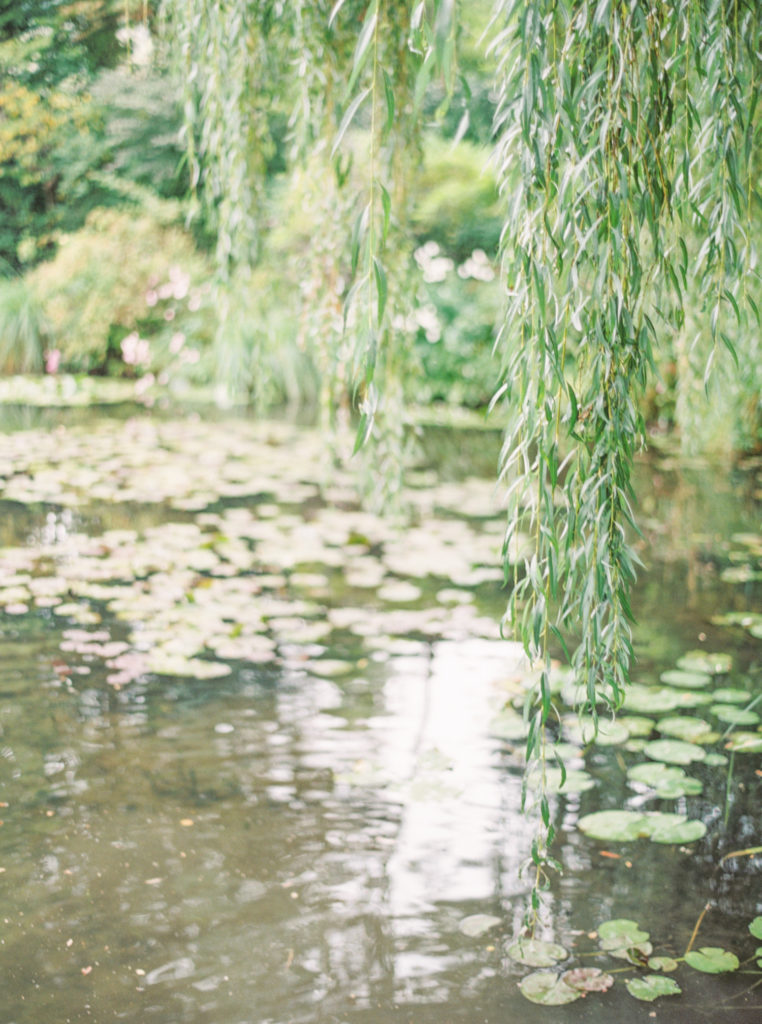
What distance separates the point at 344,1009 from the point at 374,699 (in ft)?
3.65

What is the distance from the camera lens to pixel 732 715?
2.38 metres

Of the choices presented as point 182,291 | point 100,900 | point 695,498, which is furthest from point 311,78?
point 182,291

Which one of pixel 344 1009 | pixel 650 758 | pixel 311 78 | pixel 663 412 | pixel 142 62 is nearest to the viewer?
pixel 344 1009

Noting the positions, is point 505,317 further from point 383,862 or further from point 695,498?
point 695,498

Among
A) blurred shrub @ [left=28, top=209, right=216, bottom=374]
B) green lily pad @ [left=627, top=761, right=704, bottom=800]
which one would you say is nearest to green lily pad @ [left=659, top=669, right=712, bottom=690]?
green lily pad @ [left=627, top=761, right=704, bottom=800]

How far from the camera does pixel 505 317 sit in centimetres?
119

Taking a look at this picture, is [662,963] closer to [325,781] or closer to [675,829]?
[675,829]

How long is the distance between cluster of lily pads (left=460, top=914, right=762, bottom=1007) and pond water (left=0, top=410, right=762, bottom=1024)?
14 millimetres

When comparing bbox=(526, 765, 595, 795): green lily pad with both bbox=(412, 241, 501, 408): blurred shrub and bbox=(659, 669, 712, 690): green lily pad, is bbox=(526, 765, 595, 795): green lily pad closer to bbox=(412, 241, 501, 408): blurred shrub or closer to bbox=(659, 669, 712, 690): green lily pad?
bbox=(659, 669, 712, 690): green lily pad

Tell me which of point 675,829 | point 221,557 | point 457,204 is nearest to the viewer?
point 675,829

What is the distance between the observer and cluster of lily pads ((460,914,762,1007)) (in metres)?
1.49

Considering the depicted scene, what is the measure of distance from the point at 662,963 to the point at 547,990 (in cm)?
23

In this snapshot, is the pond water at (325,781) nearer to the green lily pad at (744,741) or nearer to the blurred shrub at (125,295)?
the green lily pad at (744,741)

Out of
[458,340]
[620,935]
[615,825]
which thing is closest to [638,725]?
[615,825]
